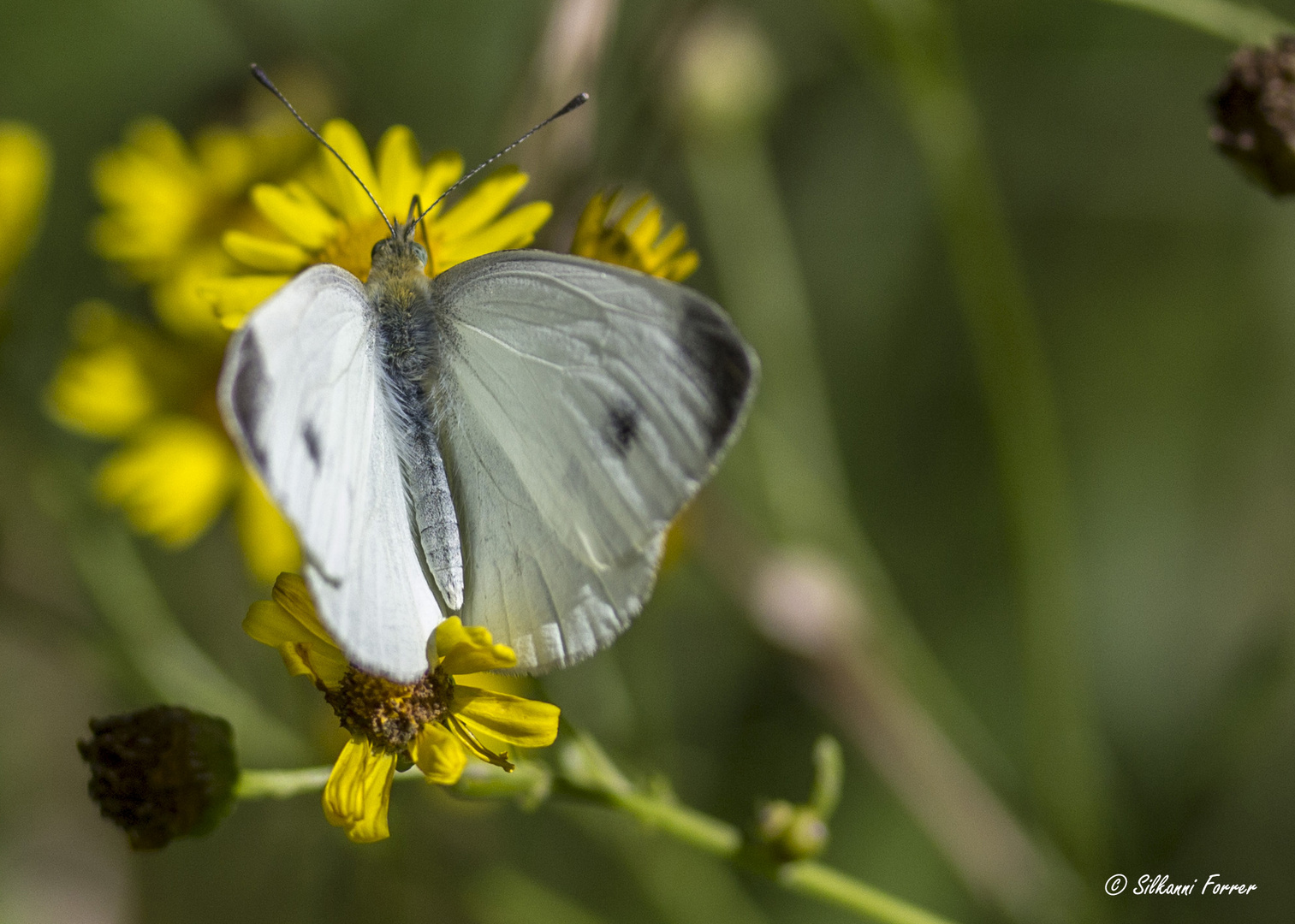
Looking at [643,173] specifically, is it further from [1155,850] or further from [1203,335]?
[1155,850]

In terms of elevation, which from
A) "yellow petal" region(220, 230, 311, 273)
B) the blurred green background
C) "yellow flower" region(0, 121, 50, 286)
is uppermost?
"yellow flower" region(0, 121, 50, 286)

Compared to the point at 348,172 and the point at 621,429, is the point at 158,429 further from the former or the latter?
the point at 621,429

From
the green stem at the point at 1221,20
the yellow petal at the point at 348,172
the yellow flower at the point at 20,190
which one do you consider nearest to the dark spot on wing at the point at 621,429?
the yellow petal at the point at 348,172

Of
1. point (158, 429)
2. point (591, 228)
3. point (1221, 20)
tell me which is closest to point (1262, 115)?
point (1221, 20)

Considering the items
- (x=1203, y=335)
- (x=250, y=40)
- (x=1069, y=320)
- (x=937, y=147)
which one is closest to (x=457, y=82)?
(x=250, y=40)

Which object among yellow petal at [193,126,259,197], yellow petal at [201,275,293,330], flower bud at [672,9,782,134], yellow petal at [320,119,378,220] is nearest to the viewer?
yellow petal at [201,275,293,330]

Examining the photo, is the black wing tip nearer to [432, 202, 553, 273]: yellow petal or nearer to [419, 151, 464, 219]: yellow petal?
[432, 202, 553, 273]: yellow petal
